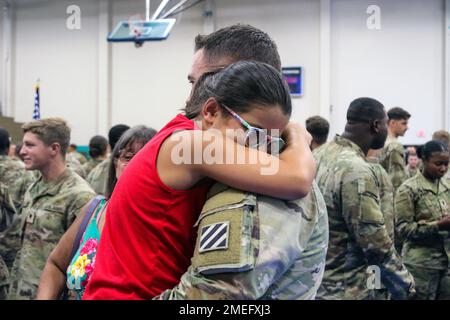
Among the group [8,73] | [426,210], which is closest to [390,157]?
[426,210]

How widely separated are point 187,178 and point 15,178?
3.77 meters

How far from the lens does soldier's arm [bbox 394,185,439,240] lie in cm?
387

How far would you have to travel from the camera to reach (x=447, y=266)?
3.91m

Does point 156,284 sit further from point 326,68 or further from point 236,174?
point 326,68

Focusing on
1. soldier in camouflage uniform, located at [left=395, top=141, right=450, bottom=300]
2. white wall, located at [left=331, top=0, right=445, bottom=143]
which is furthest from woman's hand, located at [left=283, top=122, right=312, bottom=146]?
white wall, located at [left=331, top=0, right=445, bottom=143]

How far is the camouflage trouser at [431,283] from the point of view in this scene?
12.9 ft

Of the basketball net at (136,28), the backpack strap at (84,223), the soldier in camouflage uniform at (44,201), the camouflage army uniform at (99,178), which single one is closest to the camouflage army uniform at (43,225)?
the soldier in camouflage uniform at (44,201)

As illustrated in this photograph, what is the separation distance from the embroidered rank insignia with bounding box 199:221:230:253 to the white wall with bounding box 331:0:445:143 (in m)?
10.6

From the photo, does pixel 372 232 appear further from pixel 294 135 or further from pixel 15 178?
pixel 15 178

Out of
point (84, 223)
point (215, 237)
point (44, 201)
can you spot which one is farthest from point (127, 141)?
point (215, 237)

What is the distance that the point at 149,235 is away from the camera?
105cm

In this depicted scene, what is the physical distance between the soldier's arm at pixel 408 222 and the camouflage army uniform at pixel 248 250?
120 inches

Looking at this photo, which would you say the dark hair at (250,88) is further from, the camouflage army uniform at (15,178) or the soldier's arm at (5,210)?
the camouflage army uniform at (15,178)
